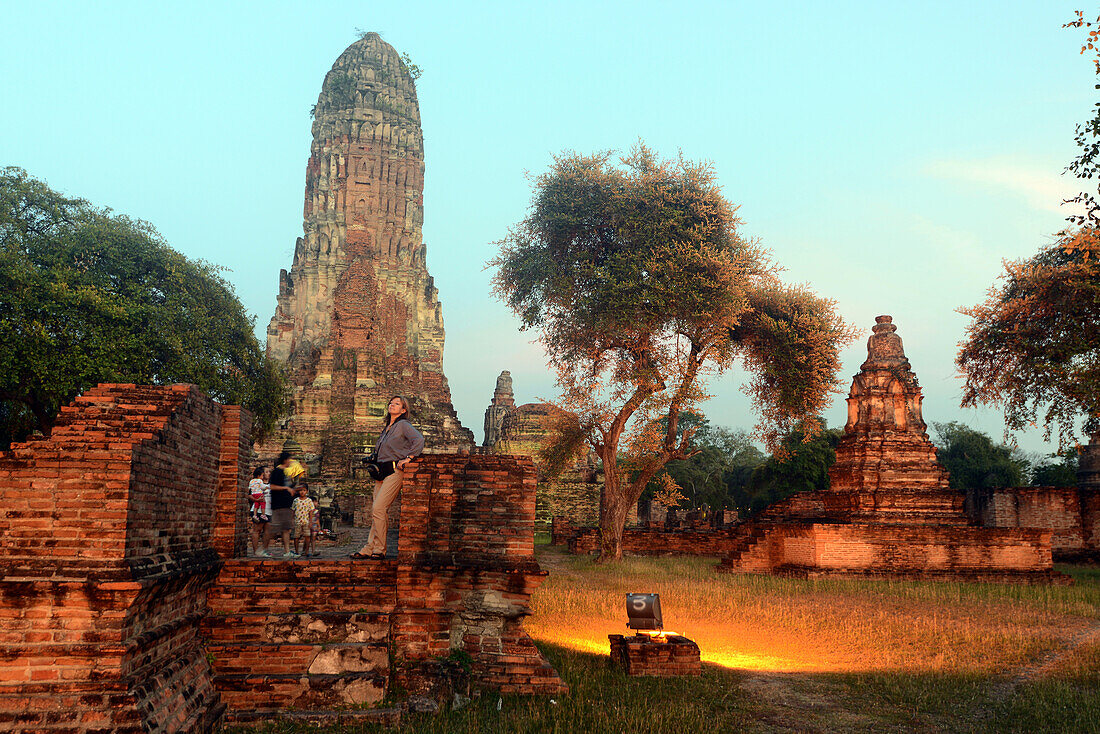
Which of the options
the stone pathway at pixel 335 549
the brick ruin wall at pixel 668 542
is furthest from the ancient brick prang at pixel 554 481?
the stone pathway at pixel 335 549

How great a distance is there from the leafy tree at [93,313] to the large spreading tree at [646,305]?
829 cm

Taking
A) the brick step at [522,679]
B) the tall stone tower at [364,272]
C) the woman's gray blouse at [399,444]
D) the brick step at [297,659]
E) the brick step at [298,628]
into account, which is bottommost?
the brick step at [522,679]

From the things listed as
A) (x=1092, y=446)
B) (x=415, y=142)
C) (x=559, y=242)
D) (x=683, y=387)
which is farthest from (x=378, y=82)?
(x=1092, y=446)

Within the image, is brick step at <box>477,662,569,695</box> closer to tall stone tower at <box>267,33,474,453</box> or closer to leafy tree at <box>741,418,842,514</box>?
leafy tree at <box>741,418,842,514</box>

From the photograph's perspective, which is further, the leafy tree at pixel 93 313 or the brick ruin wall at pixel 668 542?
the brick ruin wall at pixel 668 542

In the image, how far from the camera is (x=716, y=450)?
194 feet

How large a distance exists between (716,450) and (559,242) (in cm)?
3978

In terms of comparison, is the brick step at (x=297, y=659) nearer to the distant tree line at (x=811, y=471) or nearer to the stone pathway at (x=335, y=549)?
the stone pathway at (x=335, y=549)

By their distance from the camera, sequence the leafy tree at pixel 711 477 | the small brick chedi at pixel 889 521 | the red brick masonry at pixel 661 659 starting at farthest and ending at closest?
the leafy tree at pixel 711 477
the small brick chedi at pixel 889 521
the red brick masonry at pixel 661 659

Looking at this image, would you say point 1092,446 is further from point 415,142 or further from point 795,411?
point 415,142

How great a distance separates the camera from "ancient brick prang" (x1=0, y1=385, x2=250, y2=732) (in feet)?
16.9

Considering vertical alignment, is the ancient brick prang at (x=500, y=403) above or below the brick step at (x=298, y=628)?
above

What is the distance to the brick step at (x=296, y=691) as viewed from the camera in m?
6.75

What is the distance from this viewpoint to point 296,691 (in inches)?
268
